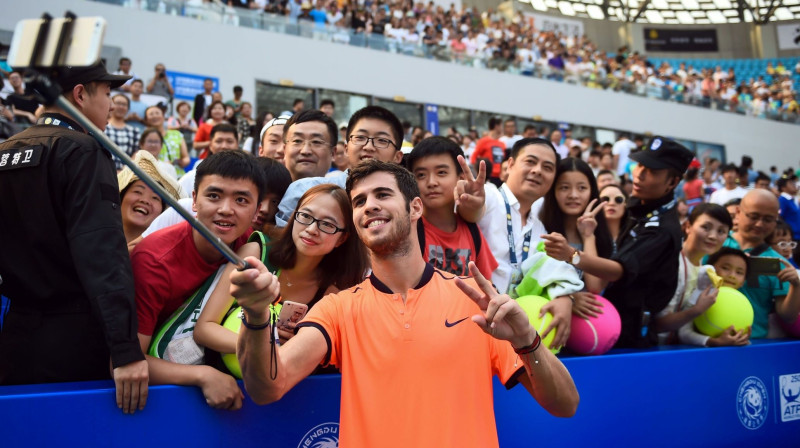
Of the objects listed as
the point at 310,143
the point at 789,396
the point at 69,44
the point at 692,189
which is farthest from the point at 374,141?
the point at 692,189

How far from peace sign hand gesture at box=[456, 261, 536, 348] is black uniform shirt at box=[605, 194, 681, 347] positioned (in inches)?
67.8

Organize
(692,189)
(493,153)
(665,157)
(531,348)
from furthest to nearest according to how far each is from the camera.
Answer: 1. (692,189)
2. (493,153)
3. (665,157)
4. (531,348)

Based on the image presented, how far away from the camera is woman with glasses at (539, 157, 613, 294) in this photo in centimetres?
360

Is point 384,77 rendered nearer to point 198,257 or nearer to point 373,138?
point 373,138

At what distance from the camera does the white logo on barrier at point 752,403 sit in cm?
380

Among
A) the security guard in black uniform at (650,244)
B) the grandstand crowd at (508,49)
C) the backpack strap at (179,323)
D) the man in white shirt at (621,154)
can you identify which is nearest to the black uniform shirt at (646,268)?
the security guard in black uniform at (650,244)

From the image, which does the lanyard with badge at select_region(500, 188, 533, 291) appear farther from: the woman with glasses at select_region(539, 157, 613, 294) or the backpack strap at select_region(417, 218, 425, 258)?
the backpack strap at select_region(417, 218, 425, 258)

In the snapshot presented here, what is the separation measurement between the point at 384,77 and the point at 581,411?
13616 mm

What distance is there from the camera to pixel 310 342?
2.11 metres

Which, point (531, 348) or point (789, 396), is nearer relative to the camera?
point (531, 348)

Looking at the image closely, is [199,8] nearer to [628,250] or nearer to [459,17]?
[459,17]

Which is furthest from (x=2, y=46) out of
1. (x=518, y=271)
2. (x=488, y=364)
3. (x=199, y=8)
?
(x=488, y=364)

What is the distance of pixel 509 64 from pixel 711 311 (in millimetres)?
Answer: 15019

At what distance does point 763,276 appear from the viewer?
15.6 ft
